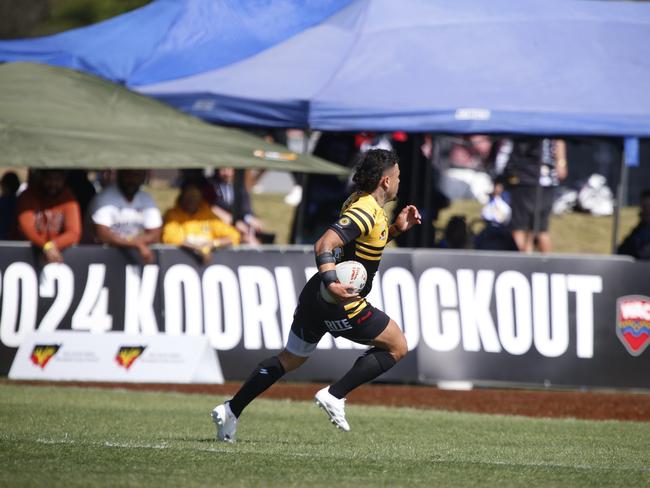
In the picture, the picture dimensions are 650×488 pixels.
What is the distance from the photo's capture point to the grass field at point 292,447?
22.4ft

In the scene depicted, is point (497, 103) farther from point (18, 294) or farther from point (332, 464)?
point (332, 464)

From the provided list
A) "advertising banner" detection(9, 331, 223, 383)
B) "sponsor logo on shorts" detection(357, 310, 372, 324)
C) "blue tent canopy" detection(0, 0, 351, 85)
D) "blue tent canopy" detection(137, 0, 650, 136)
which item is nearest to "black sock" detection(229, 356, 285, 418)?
"sponsor logo on shorts" detection(357, 310, 372, 324)

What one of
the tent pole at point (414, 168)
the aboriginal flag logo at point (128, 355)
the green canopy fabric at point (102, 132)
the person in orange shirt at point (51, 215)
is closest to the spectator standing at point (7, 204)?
the green canopy fabric at point (102, 132)

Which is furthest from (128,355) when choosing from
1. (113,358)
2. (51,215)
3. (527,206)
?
(527,206)

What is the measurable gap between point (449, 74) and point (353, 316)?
8323mm

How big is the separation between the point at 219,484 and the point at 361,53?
420 inches

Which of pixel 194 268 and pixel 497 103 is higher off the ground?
pixel 497 103

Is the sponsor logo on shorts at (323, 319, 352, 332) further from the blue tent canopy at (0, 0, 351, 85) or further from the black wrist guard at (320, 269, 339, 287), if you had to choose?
the blue tent canopy at (0, 0, 351, 85)

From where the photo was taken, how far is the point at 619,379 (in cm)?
1375

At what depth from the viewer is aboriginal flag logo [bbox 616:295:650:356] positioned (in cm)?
1366

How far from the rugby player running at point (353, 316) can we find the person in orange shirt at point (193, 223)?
5715mm

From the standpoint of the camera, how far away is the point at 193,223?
14.4m

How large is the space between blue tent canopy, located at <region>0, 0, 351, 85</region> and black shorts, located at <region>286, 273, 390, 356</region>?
9.10m

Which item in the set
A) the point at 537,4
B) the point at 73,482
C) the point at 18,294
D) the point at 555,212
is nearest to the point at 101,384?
the point at 18,294
